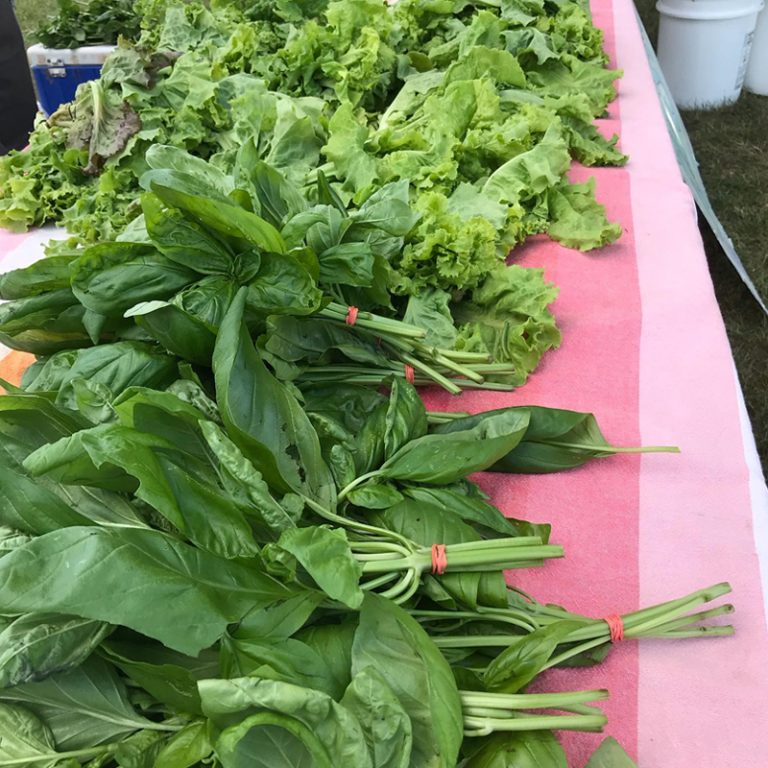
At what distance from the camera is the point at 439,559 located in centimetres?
68

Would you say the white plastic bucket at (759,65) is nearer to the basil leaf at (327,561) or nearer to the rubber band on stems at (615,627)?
the rubber band on stems at (615,627)

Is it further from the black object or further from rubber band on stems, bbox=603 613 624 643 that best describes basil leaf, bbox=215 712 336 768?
the black object

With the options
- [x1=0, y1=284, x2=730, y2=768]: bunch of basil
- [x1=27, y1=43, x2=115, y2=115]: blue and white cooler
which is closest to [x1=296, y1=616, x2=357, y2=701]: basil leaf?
[x1=0, y1=284, x2=730, y2=768]: bunch of basil

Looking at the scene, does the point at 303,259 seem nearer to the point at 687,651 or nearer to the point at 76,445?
the point at 76,445

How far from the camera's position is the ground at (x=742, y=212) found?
203cm

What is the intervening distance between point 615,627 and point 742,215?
2301mm

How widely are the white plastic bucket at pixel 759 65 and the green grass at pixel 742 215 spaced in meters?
0.04

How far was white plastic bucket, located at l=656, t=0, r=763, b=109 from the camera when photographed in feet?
9.61

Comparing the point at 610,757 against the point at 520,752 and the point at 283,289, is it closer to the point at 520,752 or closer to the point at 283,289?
the point at 520,752

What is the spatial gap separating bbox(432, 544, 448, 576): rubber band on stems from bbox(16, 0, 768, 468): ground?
0.65m

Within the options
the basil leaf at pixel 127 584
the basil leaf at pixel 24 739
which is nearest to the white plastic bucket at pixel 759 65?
the basil leaf at pixel 127 584

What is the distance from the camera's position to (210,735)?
0.52 meters

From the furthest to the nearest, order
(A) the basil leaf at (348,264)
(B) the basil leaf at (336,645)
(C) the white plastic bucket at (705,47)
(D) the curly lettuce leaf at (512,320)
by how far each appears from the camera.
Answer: (C) the white plastic bucket at (705,47)
(D) the curly lettuce leaf at (512,320)
(A) the basil leaf at (348,264)
(B) the basil leaf at (336,645)

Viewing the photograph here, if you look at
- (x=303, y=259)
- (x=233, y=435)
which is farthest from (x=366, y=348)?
(x=233, y=435)
